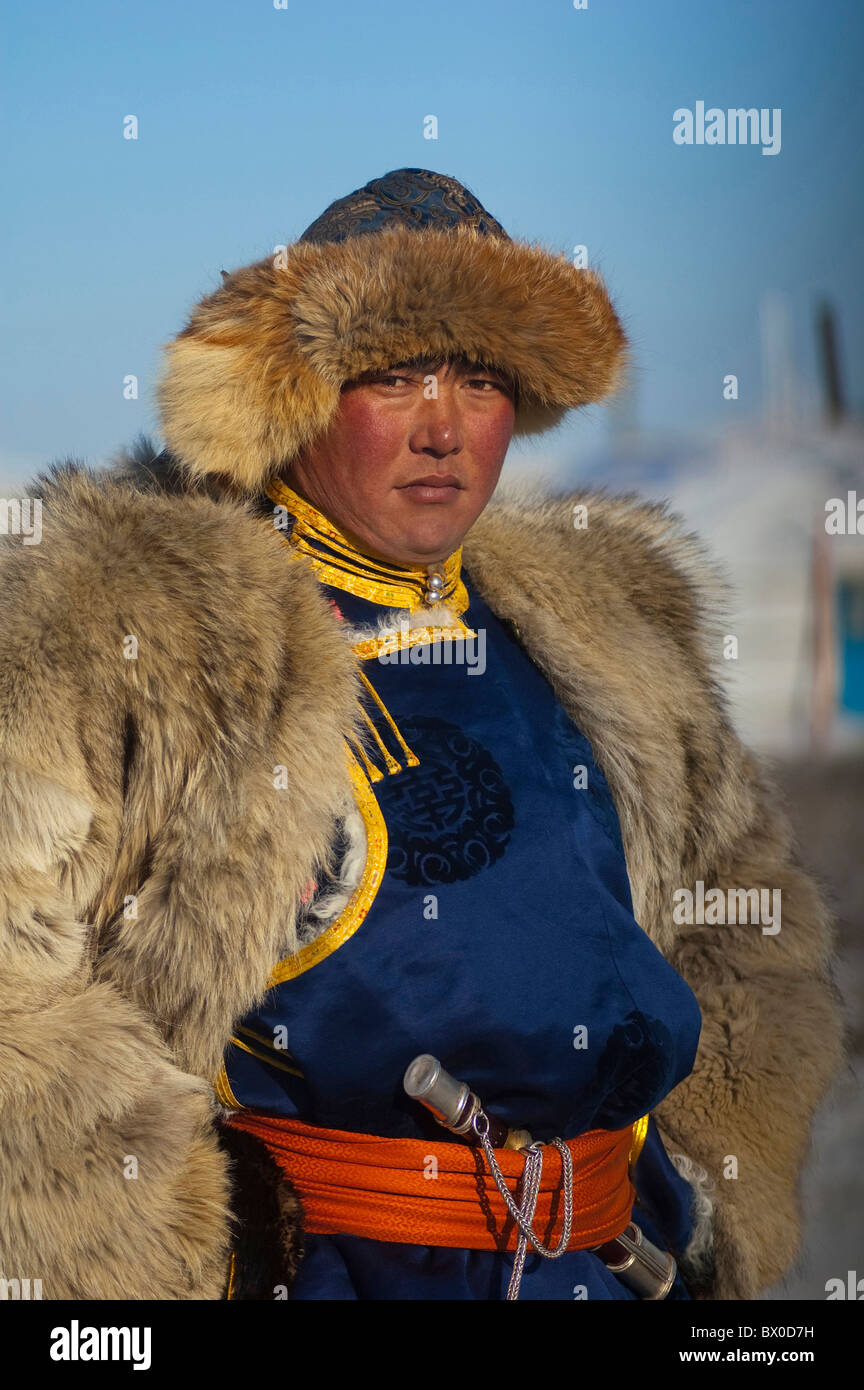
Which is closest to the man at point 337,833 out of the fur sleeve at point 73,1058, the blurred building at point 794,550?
the fur sleeve at point 73,1058

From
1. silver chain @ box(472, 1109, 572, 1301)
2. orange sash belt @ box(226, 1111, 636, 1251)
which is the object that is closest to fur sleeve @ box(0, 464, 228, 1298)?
orange sash belt @ box(226, 1111, 636, 1251)

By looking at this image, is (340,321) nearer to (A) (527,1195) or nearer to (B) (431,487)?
(B) (431,487)

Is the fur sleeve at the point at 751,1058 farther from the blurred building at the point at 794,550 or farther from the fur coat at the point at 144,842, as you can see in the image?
the blurred building at the point at 794,550

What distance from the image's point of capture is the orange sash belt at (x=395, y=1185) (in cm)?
158

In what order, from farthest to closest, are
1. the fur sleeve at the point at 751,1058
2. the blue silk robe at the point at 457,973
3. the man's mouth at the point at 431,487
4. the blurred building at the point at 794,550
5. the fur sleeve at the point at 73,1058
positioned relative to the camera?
the blurred building at the point at 794,550
the fur sleeve at the point at 751,1058
the man's mouth at the point at 431,487
the blue silk robe at the point at 457,973
the fur sleeve at the point at 73,1058

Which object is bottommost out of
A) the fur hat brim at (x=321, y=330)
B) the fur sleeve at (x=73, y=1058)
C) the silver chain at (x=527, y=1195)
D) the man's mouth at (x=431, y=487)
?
the silver chain at (x=527, y=1195)

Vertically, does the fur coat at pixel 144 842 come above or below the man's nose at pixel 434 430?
below

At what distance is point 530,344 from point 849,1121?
3.57 meters

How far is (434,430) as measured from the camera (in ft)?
5.70

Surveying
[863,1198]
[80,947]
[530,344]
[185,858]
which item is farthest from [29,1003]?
[863,1198]

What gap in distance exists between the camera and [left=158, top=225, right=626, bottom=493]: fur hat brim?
5.43 feet

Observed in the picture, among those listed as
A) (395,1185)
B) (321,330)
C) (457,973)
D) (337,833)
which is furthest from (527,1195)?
(321,330)

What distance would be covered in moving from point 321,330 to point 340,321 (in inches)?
1.1

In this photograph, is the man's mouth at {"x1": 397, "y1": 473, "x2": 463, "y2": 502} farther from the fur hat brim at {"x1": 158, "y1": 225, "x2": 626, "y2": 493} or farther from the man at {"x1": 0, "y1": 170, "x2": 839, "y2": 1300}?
the fur hat brim at {"x1": 158, "y1": 225, "x2": 626, "y2": 493}
